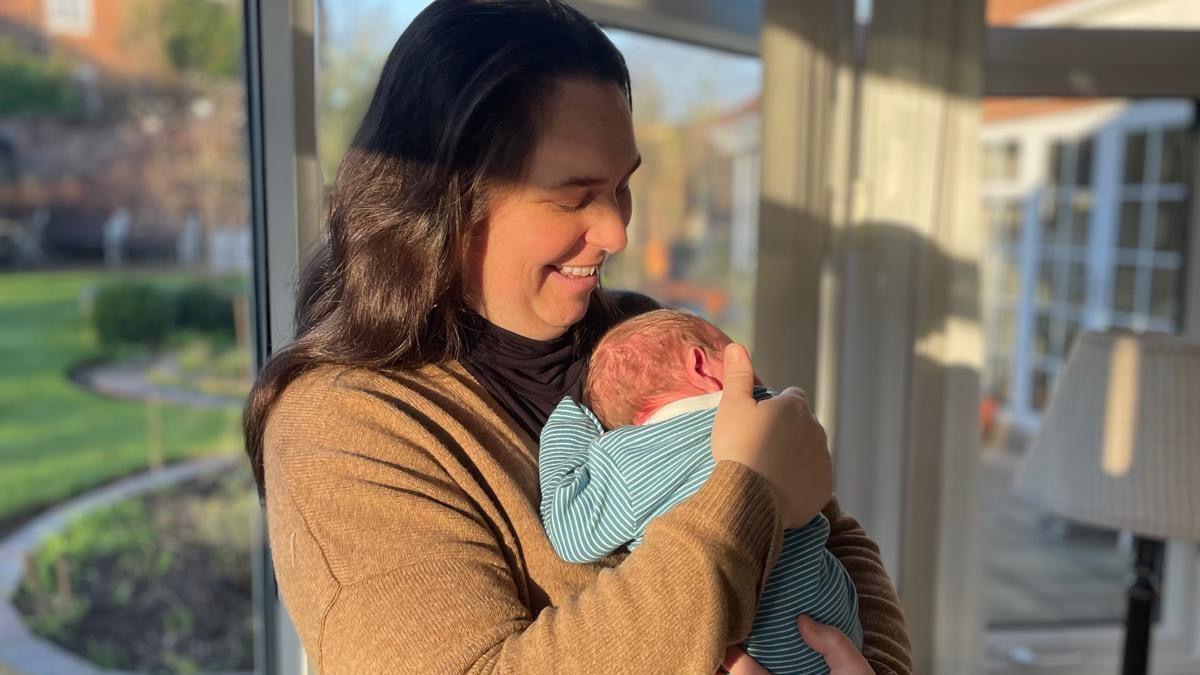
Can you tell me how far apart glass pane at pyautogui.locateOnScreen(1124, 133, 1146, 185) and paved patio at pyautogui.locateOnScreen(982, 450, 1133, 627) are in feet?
4.47

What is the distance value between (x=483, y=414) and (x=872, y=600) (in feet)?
1.93

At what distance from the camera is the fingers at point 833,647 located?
1062 mm

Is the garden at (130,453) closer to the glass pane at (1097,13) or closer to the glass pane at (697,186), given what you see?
the glass pane at (697,186)

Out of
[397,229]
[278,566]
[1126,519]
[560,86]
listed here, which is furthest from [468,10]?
[1126,519]

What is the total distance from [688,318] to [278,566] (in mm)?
591

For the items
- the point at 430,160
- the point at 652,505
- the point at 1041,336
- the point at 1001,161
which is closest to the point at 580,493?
the point at 652,505

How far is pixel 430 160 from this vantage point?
3.66 feet

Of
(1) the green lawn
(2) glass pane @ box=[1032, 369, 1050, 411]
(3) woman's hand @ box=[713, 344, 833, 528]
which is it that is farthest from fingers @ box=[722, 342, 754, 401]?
(2) glass pane @ box=[1032, 369, 1050, 411]

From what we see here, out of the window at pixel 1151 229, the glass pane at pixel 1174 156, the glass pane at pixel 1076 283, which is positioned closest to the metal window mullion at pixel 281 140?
the window at pixel 1151 229

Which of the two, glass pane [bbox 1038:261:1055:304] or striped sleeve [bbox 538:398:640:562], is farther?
glass pane [bbox 1038:261:1055:304]

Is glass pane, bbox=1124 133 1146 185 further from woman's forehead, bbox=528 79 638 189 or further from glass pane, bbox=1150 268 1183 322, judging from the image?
woman's forehead, bbox=528 79 638 189

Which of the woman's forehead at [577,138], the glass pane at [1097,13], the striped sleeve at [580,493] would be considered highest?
the glass pane at [1097,13]

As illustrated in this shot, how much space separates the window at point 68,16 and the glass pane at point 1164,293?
141 inches

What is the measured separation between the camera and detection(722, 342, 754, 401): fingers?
103cm
